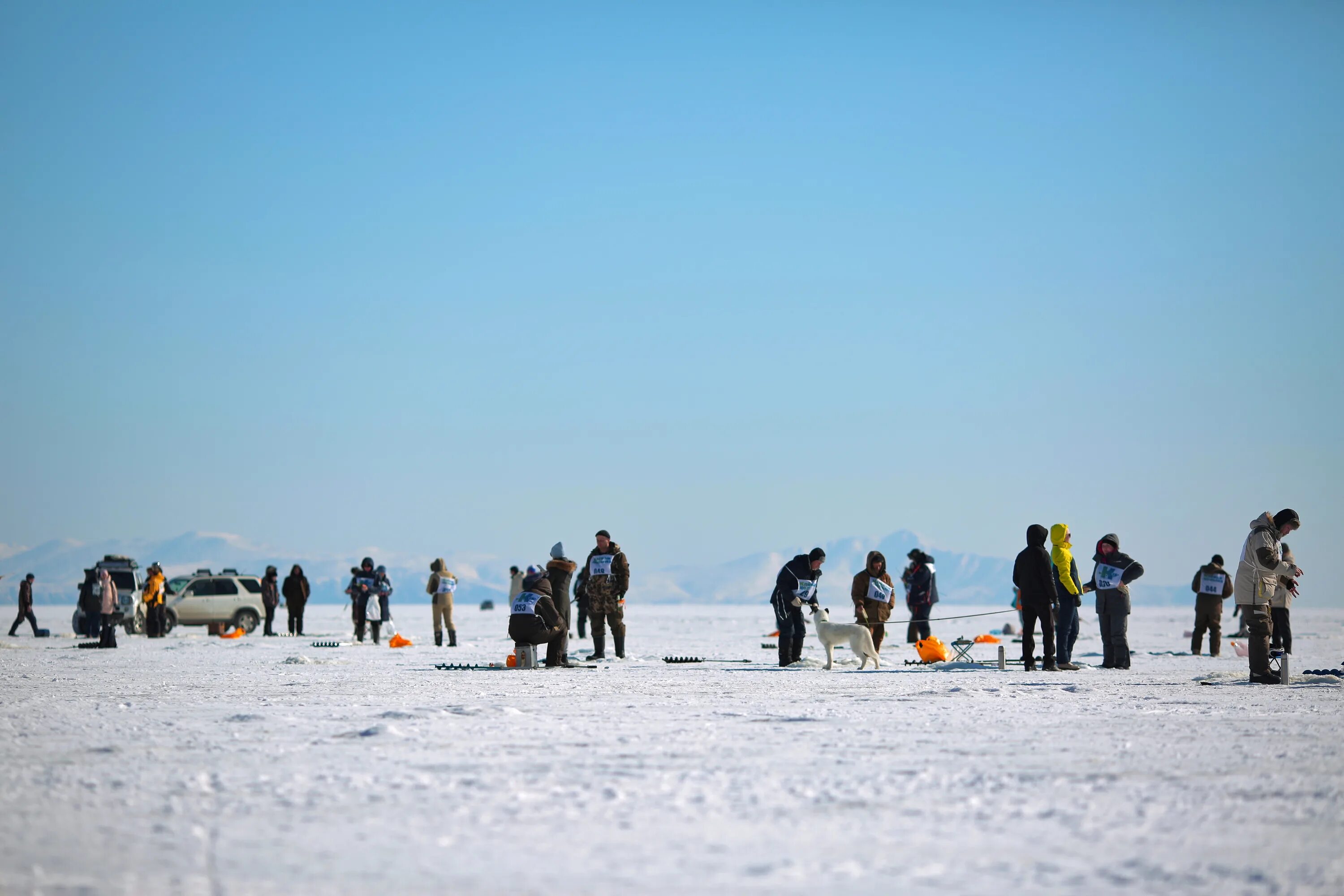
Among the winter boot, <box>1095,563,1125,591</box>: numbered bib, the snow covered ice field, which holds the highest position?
<box>1095,563,1125,591</box>: numbered bib

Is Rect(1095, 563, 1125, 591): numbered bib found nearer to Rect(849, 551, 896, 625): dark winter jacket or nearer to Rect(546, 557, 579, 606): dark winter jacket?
Rect(849, 551, 896, 625): dark winter jacket

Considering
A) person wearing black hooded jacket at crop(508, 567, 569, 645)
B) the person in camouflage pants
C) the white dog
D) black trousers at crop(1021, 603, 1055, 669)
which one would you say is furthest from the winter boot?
black trousers at crop(1021, 603, 1055, 669)

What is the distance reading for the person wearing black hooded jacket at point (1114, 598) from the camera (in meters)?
15.9

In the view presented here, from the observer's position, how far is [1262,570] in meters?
12.8

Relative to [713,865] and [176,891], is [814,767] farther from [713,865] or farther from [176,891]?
[176,891]

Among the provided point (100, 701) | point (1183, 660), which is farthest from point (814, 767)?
point (1183, 660)

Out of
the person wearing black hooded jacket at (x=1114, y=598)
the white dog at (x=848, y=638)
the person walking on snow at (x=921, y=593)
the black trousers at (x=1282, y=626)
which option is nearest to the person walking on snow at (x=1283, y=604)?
the black trousers at (x=1282, y=626)

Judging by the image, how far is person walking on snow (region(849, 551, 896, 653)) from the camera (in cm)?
1827

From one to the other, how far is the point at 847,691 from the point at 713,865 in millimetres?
7993

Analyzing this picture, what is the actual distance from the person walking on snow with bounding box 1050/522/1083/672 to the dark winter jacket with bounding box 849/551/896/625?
271cm

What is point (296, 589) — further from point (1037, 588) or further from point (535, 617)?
point (1037, 588)

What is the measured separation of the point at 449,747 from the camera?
8.06 metres

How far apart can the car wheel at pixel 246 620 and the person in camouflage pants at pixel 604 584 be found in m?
19.9

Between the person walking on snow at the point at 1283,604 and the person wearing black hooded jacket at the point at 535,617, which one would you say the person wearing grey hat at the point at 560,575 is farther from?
the person walking on snow at the point at 1283,604
